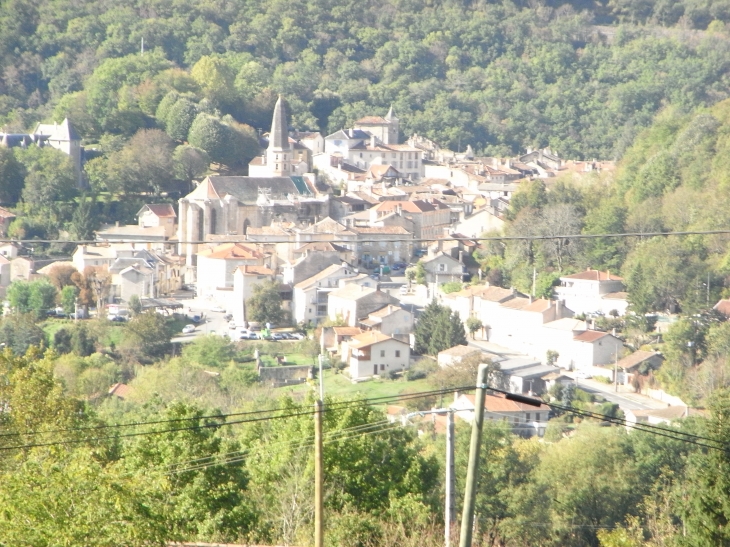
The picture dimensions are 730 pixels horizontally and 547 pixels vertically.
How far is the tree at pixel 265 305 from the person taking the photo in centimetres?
3038

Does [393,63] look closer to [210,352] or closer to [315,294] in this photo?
[315,294]

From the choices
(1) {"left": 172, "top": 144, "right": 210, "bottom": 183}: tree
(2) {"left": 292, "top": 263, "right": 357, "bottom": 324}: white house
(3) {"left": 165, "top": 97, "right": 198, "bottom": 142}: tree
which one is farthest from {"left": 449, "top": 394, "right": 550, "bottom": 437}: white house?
(3) {"left": 165, "top": 97, "right": 198, "bottom": 142}: tree

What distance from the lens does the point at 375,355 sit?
26.5m

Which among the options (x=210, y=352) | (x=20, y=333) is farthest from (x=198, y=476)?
(x=20, y=333)

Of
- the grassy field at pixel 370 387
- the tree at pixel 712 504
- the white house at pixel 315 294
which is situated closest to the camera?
the tree at pixel 712 504

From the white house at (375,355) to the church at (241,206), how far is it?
34.0 ft

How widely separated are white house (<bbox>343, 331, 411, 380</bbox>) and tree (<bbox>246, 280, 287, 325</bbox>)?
365 centimetres

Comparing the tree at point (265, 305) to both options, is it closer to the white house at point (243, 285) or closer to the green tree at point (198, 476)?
the white house at point (243, 285)

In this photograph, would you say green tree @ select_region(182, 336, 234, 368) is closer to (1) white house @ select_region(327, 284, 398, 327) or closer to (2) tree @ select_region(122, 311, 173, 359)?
(2) tree @ select_region(122, 311, 173, 359)

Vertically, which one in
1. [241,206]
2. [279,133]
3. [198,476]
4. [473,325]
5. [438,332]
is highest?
[279,133]

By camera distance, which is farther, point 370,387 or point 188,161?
point 188,161

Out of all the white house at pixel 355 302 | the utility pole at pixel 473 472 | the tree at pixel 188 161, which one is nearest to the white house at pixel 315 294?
the white house at pixel 355 302

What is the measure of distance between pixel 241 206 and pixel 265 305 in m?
8.26

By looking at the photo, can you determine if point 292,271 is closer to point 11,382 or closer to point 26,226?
point 26,226
